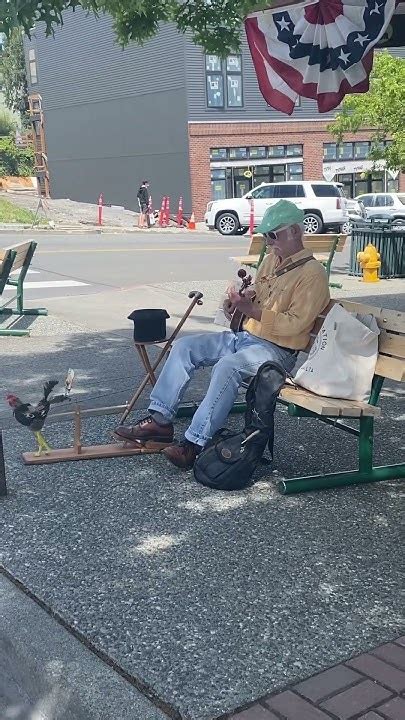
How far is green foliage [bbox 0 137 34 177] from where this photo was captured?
47.7 metres

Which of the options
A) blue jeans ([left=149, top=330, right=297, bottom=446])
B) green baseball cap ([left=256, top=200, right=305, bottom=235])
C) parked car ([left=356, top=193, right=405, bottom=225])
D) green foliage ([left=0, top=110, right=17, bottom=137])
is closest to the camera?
blue jeans ([left=149, top=330, right=297, bottom=446])

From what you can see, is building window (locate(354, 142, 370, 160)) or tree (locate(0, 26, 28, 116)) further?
tree (locate(0, 26, 28, 116))

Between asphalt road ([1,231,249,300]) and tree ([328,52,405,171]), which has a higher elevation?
tree ([328,52,405,171])

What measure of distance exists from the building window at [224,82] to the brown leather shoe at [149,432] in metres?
30.0

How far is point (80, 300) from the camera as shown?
1228 cm

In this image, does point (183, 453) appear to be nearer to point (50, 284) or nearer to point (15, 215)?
point (50, 284)

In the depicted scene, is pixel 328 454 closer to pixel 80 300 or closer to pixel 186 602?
pixel 186 602

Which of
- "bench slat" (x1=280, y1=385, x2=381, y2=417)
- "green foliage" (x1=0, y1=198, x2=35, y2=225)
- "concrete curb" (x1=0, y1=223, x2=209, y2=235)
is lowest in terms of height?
"concrete curb" (x1=0, y1=223, x2=209, y2=235)

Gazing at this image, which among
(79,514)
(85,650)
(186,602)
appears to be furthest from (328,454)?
(85,650)

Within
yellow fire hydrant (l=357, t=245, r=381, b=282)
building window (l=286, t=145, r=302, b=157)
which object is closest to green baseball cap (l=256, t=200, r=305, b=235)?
yellow fire hydrant (l=357, t=245, r=381, b=282)

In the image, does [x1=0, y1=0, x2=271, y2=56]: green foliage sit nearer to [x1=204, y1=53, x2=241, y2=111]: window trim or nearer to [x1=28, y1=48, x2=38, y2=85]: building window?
[x1=204, y1=53, x2=241, y2=111]: window trim

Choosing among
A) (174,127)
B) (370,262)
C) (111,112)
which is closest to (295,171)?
(174,127)

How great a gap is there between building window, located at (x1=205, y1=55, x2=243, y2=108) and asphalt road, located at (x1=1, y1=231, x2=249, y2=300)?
28.0ft

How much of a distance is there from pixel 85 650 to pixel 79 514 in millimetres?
1305
